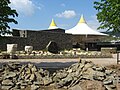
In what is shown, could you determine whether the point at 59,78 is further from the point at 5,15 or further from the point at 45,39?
the point at 45,39

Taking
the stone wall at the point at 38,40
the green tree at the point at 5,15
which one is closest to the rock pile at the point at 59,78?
the green tree at the point at 5,15

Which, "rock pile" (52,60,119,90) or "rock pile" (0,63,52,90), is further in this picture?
"rock pile" (0,63,52,90)

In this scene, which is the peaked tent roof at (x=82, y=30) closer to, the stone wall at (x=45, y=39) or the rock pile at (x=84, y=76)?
the stone wall at (x=45, y=39)

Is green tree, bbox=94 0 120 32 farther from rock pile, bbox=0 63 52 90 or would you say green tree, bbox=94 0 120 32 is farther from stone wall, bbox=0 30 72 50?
stone wall, bbox=0 30 72 50

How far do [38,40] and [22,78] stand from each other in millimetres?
33517

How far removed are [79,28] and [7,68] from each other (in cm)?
4682

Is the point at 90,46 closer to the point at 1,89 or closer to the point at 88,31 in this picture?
the point at 88,31

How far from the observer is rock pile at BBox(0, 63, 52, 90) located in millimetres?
11820

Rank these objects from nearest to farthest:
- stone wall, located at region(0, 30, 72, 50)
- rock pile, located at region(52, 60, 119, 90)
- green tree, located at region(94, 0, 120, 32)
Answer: rock pile, located at region(52, 60, 119, 90)
green tree, located at region(94, 0, 120, 32)
stone wall, located at region(0, 30, 72, 50)

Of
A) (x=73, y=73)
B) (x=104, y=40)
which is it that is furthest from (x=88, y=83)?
(x=104, y=40)

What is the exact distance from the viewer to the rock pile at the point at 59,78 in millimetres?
11367

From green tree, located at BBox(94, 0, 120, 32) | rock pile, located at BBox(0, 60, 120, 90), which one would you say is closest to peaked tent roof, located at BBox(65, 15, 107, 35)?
green tree, located at BBox(94, 0, 120, 32)

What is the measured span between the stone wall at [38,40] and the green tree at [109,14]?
23.5 m

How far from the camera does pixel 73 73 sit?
12.1m
